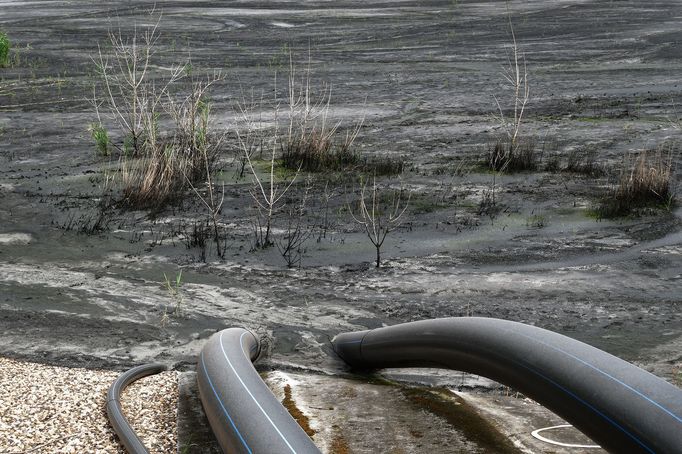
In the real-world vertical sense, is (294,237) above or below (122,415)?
below

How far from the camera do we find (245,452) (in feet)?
10.9

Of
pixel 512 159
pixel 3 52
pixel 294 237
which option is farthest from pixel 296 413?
pixel 3 52

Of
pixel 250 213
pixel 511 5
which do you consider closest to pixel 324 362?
pixel 250 213

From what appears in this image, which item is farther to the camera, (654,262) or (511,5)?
(511,5)

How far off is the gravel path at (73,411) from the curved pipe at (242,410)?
10.5 inches

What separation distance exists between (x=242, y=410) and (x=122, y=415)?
67 centimetres

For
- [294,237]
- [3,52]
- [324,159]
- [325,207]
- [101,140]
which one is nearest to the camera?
[294,237]

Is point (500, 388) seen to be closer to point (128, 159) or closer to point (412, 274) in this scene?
point (412, 274)

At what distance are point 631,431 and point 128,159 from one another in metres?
8.56

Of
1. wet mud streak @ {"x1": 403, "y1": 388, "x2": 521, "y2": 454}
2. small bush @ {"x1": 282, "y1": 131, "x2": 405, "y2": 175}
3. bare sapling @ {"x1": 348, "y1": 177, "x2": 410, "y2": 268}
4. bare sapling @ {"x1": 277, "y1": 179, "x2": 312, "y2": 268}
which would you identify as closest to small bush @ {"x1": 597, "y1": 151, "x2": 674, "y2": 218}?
bare sapling @ {"x1": 348, "y1": 177, "x2": 410, "y2": 268}

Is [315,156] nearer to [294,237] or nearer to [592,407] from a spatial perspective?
[294,237]

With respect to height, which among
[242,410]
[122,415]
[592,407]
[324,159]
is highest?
[592,407]

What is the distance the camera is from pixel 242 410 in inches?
140

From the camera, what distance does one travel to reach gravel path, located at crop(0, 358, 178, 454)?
3.80 metres
